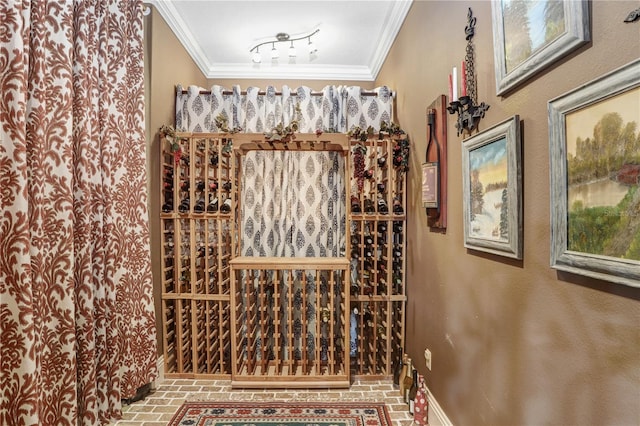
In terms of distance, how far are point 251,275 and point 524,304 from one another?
196 cm

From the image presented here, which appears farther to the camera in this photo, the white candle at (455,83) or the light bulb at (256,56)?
the light bulb at (256,56)

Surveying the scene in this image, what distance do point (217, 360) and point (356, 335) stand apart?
4.10 ft

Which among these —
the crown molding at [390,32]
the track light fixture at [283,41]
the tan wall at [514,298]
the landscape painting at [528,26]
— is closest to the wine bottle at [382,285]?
the tan wall at [514,298]

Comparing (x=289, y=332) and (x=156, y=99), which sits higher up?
(x=156, y=99)

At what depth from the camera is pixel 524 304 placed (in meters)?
1.10

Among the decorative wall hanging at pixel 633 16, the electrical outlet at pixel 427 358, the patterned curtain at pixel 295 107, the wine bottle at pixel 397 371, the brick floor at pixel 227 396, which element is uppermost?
the patterned curtain at pixel 295 107

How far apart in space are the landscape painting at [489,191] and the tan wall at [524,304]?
0.10m

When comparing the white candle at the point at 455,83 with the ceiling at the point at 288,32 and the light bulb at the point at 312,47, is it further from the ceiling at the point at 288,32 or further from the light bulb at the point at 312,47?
the light bulb at the point at 312,47

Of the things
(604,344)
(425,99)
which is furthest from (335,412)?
(425,99)

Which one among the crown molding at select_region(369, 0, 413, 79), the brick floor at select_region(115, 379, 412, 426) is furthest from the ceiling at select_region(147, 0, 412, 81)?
the brick floor at select_region(115, 379, 412, 426)

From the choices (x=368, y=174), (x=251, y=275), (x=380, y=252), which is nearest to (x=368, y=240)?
(x=380, y=252)

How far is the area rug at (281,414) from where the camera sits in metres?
1.97

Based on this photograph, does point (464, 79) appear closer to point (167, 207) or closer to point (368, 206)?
point (368, 206)

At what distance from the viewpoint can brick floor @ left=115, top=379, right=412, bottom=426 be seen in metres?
2.06
